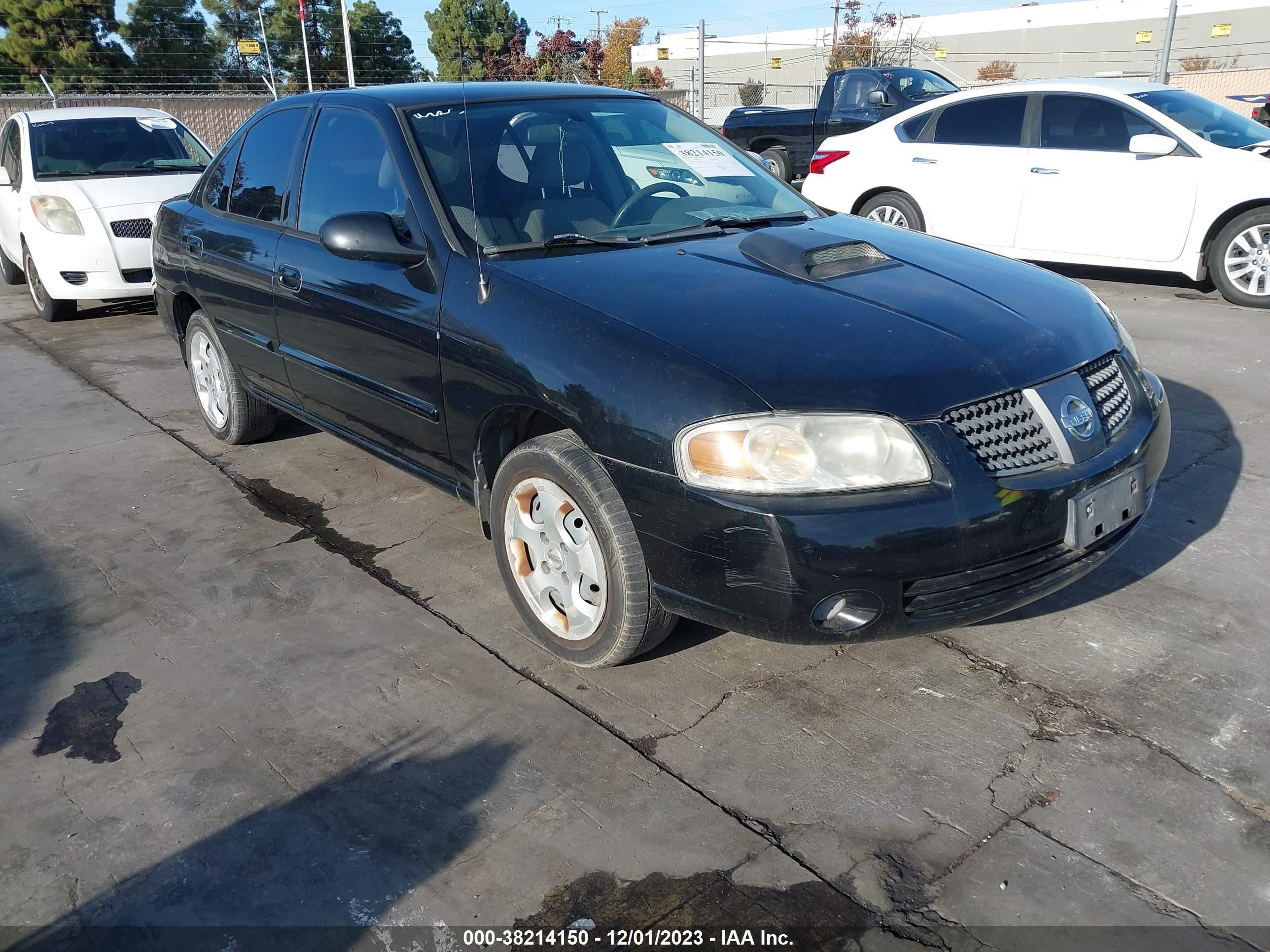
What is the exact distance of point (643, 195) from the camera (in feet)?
12.3

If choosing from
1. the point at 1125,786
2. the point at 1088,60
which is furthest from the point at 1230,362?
the point at 1088,60

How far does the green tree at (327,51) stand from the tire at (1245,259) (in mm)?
34616

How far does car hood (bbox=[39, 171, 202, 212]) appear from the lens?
825cm

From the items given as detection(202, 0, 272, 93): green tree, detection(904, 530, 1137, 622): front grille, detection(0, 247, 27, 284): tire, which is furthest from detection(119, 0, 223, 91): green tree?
detection(904, 530, 1137, 622): front grille

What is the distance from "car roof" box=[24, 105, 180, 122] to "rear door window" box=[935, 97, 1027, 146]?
7008 mm

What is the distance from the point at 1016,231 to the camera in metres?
8.27

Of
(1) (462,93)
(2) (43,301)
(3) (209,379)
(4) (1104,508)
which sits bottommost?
(2) (43,301)

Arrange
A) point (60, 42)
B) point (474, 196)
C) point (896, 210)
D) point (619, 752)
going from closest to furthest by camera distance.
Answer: point (619, 752), point (474, 196), point (896, 210), point (60, 42)

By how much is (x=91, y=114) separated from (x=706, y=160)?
7.55 m

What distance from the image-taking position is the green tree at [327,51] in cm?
3756

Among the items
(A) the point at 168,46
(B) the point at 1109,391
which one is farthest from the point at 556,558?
(A) the point at 168,46

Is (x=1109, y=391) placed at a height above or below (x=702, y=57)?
below

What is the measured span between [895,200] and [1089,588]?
20.1 ft

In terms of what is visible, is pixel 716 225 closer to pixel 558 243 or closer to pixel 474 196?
pixel 558 243
